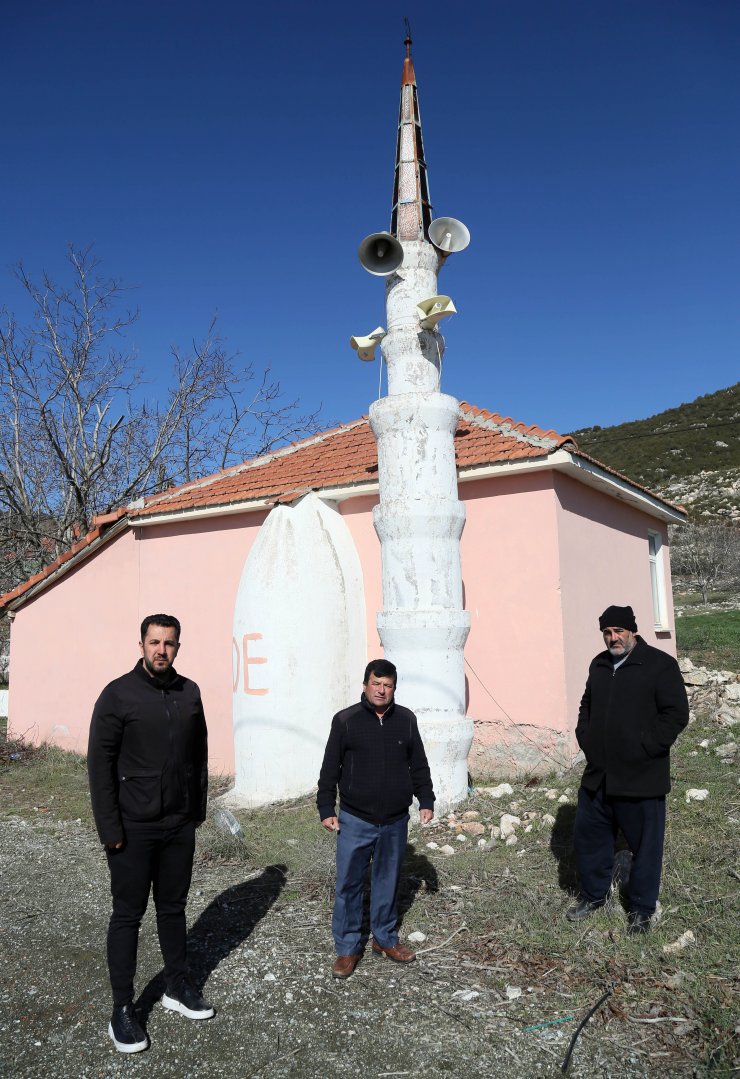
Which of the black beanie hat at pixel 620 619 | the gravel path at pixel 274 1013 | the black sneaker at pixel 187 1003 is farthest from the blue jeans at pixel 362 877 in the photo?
the black beanie hat at pixel 620 619

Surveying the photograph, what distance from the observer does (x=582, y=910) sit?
447cm

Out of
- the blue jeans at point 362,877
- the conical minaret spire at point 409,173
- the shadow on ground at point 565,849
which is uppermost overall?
the conical minaret spire at point 409,173

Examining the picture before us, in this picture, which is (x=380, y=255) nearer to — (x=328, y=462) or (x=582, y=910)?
(x=328, y=462)

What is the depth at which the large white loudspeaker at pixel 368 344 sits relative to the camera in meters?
7.71

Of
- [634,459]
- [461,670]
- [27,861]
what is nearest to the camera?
[27,861]

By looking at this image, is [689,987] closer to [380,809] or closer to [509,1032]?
[509,1032]

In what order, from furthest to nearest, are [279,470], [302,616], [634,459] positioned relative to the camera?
[634,459]
[279,470]
[302,616]

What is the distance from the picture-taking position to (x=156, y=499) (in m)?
11.0

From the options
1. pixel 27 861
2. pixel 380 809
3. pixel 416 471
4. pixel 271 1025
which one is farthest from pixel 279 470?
pixel 271 1025

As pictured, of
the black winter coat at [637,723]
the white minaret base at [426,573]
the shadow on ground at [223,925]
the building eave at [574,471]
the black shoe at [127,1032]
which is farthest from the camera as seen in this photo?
the building eave at [574,471]

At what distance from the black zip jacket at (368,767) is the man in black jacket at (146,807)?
74 cm

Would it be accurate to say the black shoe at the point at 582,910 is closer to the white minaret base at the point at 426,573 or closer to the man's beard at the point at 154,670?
the white minaret base at the point at 426,573

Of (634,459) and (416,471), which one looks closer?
(416,471)

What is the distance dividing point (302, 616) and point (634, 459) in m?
52.5
